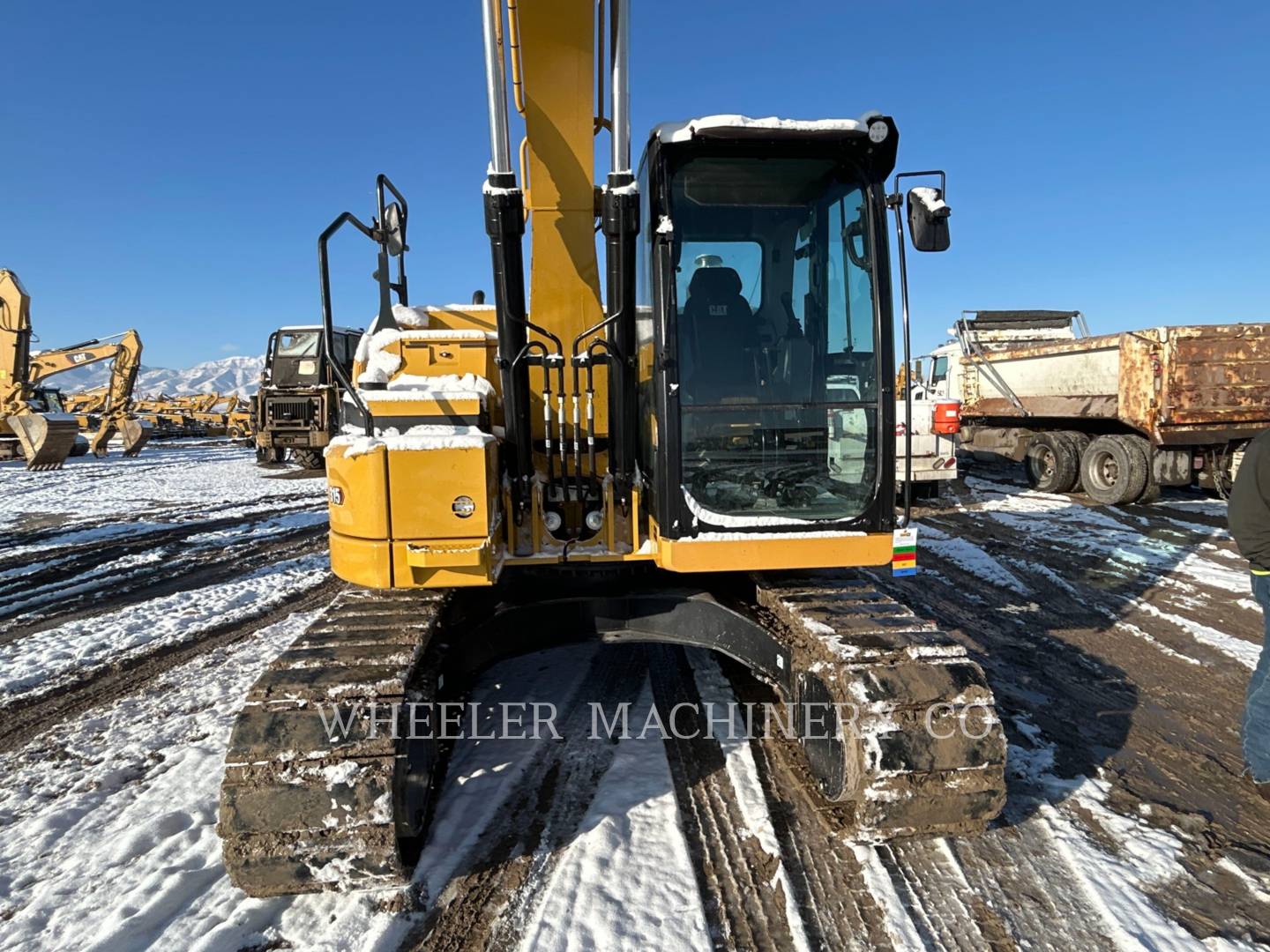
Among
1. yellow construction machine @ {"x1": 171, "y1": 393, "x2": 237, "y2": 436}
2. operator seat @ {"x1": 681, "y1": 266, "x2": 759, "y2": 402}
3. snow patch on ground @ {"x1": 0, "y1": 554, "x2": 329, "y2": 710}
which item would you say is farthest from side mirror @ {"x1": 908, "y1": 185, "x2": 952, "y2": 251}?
yellow construction machine @ {"x1": 171, "y1": 393, "x2": 237, "y2": 436}

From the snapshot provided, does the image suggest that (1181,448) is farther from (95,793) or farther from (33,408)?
(33,408)

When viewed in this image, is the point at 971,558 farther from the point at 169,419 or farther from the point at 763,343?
the point at 169,419

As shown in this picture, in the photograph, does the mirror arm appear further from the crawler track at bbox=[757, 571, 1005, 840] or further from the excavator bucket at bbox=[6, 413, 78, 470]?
the excavator bucket at bbox=[6, 413, 78, 470]

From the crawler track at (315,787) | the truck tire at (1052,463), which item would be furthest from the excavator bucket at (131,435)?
the truck tire at (1052,463)

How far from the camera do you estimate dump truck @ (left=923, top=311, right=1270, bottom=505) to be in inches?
387

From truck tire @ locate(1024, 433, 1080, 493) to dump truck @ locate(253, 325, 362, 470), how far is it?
48.9ft

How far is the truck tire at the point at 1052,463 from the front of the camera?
38.6ft

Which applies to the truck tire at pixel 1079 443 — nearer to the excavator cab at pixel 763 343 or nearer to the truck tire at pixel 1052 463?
the truck tire at pixel 1052 463

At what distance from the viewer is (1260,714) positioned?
3.09m

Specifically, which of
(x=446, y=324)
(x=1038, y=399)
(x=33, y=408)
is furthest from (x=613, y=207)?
(x=33, y=408)

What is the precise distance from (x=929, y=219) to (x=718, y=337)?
3.29 feet

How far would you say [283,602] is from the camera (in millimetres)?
6438

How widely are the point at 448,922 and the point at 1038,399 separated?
12874 millimetres

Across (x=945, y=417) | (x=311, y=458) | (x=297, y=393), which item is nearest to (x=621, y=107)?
(x=945, y=417)
